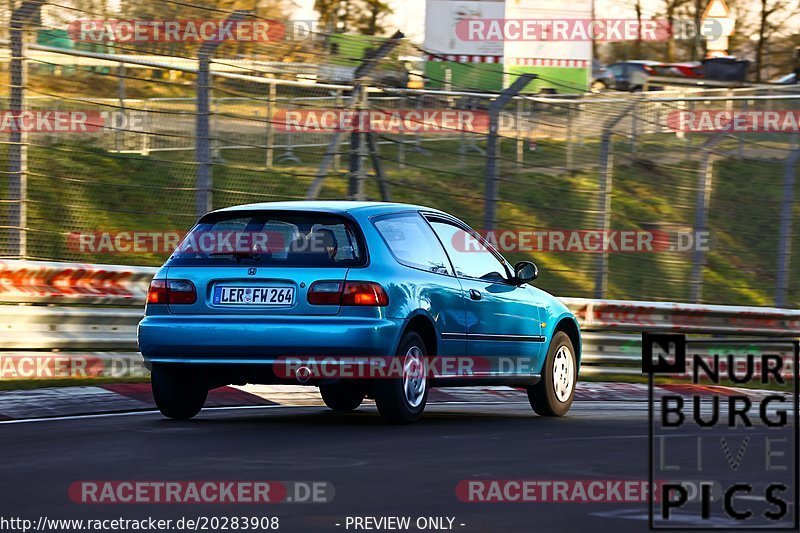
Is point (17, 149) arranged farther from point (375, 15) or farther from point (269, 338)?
point (375, 15)

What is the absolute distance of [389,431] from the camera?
9602mm

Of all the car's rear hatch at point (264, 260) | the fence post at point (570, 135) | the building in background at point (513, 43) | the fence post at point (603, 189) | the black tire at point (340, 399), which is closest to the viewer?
the car's rear hatch at point (264, 260)

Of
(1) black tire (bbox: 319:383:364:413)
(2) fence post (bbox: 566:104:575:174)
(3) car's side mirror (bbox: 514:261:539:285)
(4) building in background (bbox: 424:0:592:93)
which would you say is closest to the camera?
(3) car's side mirror (bbox: 514:261:539:285)

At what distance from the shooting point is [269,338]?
9602 mm

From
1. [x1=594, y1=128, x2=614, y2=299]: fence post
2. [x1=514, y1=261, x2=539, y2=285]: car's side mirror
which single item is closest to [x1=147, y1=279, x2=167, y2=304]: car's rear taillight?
[x1=514, y1=261, x2=539, y2=285]: car's side mirror

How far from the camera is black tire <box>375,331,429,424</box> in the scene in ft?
32.1

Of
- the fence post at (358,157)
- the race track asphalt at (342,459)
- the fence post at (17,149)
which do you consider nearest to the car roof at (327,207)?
the race track asphalt at (342,459)

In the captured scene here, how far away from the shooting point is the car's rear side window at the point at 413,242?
10117mm

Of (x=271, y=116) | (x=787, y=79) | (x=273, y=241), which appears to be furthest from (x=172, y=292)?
(x=787, y=79)

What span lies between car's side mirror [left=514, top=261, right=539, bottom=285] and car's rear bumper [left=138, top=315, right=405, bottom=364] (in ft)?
5.75

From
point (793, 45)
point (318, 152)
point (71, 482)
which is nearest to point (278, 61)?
point (318, 152)

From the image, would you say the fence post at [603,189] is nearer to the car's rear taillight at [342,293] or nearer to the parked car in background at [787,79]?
the car's rear taillight at [342,293]

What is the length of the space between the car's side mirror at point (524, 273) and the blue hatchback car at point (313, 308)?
0.64m

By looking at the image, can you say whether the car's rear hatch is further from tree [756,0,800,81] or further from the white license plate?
tree [756,0,800,81]
